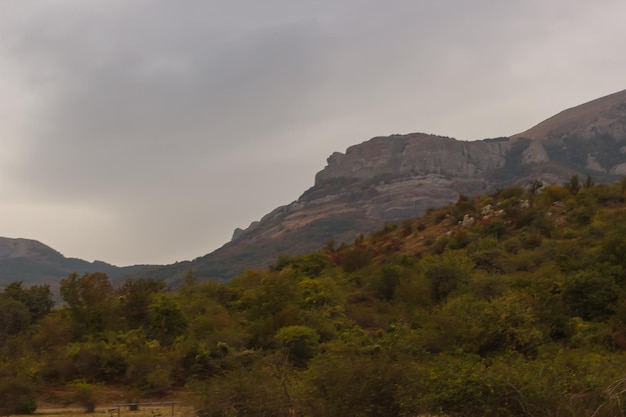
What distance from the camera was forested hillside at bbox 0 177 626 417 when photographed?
10.6m

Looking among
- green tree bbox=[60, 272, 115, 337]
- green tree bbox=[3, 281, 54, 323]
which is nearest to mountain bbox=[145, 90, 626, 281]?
green tree bbox=[3, 281, 54, 323]

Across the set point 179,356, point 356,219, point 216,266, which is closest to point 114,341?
point 179,356

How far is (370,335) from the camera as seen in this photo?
29672 mm

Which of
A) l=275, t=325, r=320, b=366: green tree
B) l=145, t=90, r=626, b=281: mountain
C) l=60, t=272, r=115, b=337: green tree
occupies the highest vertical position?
l=145, t=90, r=626, b=281: mountain

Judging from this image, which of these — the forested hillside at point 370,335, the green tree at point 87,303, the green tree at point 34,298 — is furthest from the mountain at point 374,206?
the green tree at point 87,303

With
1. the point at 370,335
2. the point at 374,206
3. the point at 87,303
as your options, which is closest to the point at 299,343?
the point at 370,335

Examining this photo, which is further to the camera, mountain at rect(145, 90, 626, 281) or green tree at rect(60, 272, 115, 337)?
mountain at rect(145, 90, 626, 281)

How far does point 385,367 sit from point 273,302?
20.1 meters

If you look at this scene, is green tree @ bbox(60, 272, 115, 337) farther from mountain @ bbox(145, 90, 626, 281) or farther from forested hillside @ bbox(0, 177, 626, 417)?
mountain @ bbox(145, 90, 626, 281)

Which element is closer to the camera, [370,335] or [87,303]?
[370,335]

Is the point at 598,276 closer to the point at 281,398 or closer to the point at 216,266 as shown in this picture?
the point at 281,398

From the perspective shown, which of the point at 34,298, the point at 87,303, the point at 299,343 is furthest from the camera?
the point at 34,298

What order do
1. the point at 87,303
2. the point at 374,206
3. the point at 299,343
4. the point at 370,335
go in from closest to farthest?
the point at 299,343
the point at 370,335
the point at 87,303
the point at 374,206

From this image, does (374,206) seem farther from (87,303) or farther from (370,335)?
(87,303)
